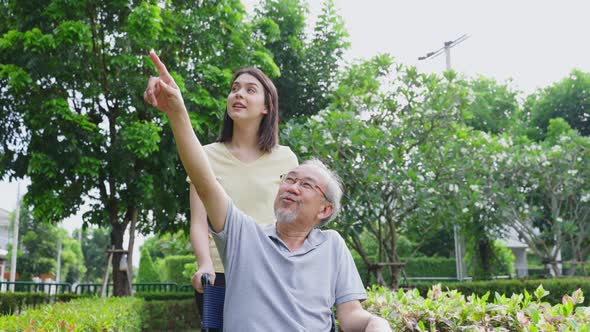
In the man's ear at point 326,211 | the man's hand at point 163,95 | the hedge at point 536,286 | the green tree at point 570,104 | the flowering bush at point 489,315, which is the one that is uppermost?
the green tree at point 570,104

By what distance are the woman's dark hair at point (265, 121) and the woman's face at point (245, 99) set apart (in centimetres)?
3

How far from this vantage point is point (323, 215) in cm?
205

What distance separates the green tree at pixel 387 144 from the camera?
30.2ft

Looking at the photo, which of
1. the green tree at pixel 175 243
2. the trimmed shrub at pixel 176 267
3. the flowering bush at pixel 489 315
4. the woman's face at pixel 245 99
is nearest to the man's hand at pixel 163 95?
the woman's face at pixel 245 99

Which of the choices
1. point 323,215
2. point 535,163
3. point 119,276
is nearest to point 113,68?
point 119,276

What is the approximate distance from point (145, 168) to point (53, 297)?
4.89 meters

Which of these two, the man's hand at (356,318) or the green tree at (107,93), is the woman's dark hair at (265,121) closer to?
the man's hand at (356,318)

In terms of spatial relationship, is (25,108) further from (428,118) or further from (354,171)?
(428,118)

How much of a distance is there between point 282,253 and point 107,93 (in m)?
9.02

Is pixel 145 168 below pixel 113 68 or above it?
below

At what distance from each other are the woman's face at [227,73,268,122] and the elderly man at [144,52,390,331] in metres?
0.44

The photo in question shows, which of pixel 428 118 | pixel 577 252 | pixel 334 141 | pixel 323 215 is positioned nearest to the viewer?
pixel 323 215

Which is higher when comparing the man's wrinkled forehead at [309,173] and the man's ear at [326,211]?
the man's wrinkled forehead at [309,173]

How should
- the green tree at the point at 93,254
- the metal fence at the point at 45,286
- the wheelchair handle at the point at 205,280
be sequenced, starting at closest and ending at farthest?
the wheelchair handle at the point at 205,280, the metal fence at the point at 45,286, the green tree at the point at 93,254
